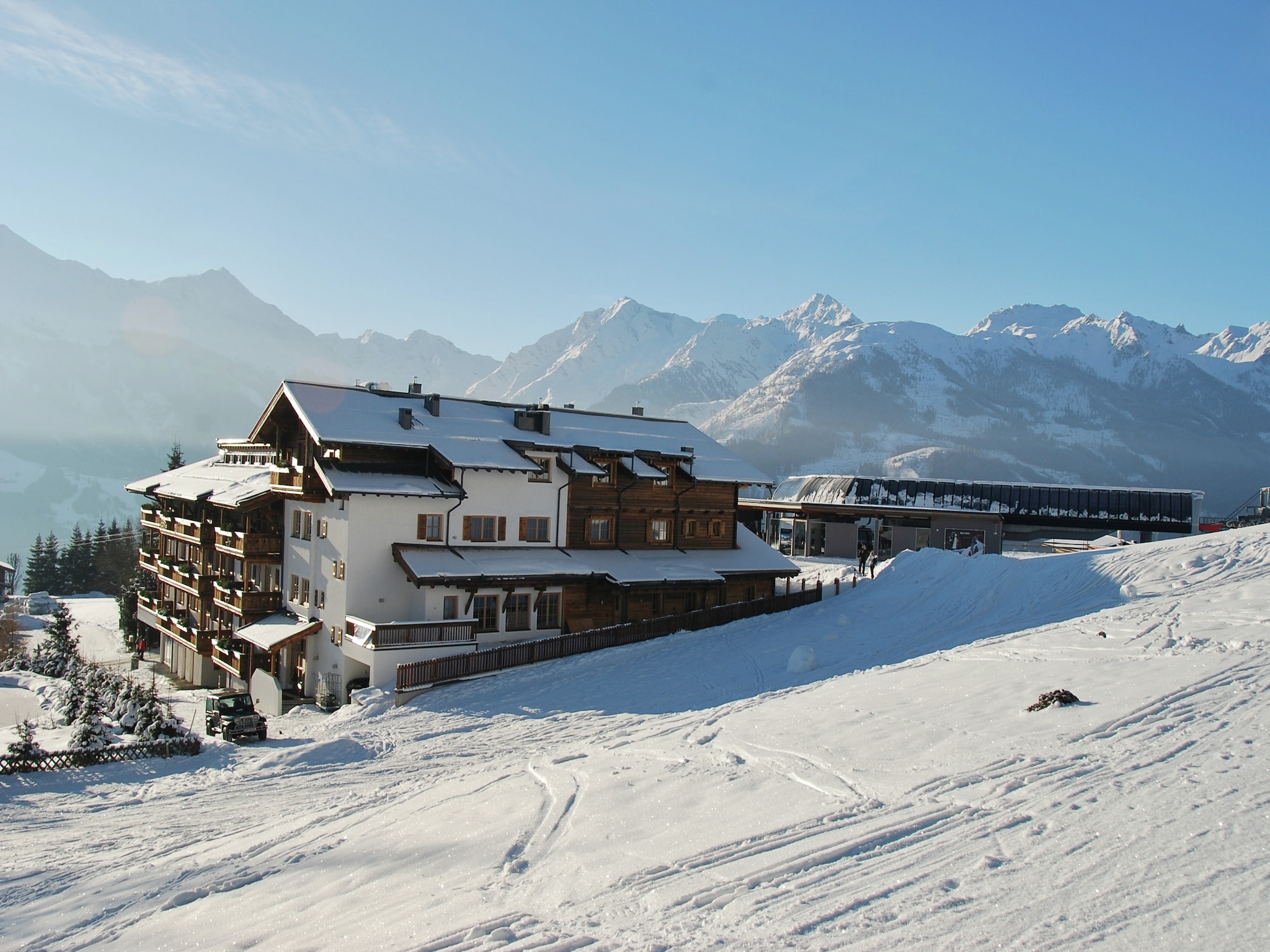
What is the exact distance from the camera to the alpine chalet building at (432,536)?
108 ft

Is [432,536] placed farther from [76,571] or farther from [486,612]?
[76,571]

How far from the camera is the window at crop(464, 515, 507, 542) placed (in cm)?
3588

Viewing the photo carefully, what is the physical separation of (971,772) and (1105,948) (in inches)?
218

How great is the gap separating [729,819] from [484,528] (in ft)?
80.2

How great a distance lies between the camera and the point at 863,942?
9438 mm

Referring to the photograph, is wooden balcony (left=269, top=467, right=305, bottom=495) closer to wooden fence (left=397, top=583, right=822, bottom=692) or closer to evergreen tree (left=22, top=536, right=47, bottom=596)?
wooden fence (left=397, top=583, right=822, bottom=692)

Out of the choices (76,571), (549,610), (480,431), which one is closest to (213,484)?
(480,431)

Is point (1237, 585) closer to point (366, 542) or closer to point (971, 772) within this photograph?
point (971, 772)

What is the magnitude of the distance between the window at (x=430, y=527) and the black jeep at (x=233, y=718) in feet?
29.7

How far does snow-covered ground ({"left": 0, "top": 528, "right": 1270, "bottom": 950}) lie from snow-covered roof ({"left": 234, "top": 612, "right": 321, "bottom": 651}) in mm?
7159

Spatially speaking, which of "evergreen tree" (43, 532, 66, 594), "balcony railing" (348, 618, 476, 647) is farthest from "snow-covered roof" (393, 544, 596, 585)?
"evergreen tree" (43, 532, 66, 594)

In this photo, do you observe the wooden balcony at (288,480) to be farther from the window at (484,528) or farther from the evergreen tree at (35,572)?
the evergreen tree at (35,572)

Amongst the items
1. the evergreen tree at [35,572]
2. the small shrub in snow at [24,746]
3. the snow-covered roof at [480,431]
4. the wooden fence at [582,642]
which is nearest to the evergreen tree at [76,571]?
the evergreen tree at [35,572]

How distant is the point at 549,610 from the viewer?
36.2 m
